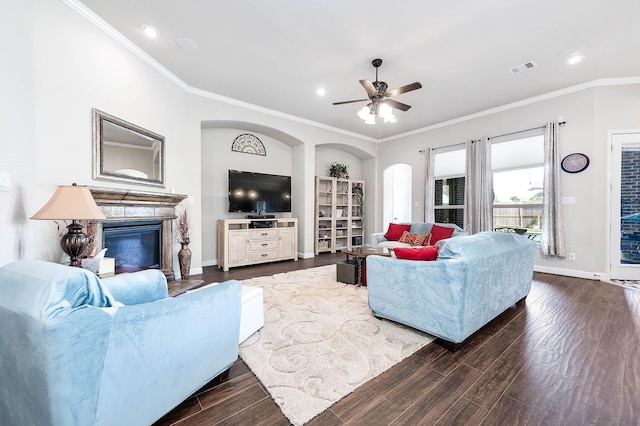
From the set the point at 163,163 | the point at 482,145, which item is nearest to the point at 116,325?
the point at 163,163

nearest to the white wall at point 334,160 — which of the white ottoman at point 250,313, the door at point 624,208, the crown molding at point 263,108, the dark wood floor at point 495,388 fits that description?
the crown molding at point 263,108

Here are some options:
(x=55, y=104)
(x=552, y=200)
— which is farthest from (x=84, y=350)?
(x=552, y=200)

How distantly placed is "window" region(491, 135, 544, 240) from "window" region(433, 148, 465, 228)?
0.63m

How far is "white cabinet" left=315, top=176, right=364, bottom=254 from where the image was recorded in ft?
21.0

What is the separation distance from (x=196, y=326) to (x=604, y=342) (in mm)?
3106

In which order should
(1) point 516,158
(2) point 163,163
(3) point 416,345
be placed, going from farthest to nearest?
1. (1) point 516,158
2. (2) point 163,163
3. (3) point 416,345

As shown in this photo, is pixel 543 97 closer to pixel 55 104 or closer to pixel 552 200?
pixel 552 200

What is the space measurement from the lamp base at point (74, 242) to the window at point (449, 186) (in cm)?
607

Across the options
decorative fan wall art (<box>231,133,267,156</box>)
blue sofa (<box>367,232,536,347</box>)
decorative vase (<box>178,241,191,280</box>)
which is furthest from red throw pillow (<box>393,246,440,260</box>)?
decorative fan wall art (<box>231,133,267,156</box>)

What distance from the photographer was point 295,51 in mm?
3225

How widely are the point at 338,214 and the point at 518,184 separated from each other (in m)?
3.81

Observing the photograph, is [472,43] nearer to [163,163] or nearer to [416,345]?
[416,345]

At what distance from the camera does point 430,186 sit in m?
5.89

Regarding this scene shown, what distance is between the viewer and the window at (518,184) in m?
4.64
